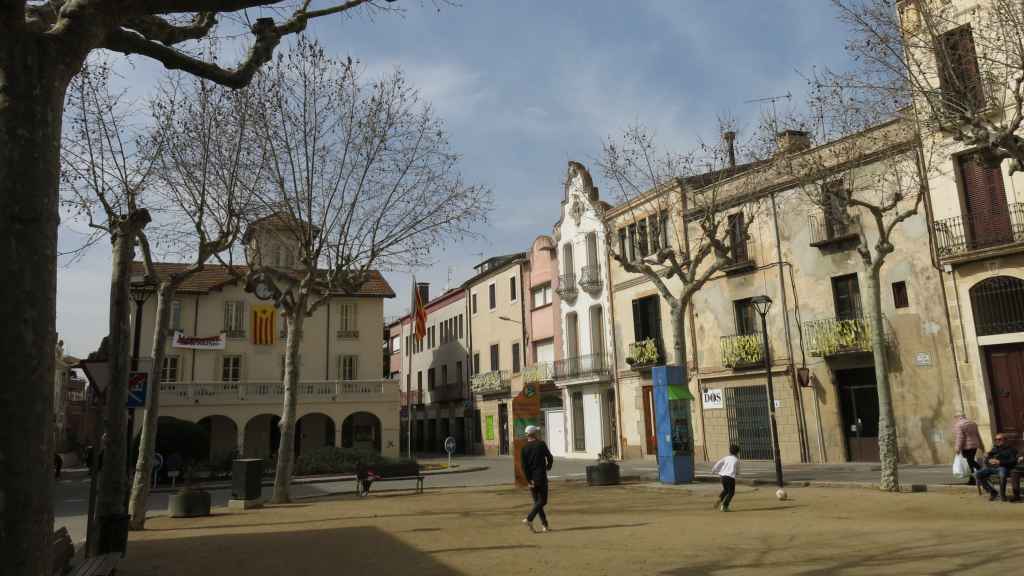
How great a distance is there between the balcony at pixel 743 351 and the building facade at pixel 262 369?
17348 millimetres

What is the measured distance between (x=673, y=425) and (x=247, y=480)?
36.9ft

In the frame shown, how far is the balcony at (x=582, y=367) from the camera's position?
116ft

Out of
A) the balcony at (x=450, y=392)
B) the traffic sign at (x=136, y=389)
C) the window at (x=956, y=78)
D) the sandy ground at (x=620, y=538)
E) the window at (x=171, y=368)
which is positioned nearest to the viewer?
the sandy ground at (x=620, y=538)

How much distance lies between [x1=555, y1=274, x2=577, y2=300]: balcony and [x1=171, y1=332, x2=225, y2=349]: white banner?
17.7 m

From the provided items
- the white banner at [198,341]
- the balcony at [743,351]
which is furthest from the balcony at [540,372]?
the white banner at [198,341]

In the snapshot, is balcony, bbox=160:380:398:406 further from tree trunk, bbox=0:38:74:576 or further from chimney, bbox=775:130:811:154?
tree trunk, bbox=0:38:74:576

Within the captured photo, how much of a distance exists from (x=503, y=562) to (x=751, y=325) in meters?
21.0

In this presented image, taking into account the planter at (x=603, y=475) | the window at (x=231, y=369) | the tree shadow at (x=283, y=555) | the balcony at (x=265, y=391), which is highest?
the window at (x=231, y=369)

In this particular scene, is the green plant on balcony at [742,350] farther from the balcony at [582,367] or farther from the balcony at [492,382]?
the balcony at [492,382]

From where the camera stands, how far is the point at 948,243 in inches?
835

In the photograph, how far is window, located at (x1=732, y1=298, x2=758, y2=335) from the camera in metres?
27.9

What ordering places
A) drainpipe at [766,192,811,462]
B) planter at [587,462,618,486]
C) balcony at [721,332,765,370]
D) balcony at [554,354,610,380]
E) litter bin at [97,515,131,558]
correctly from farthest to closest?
1. balcony at [554,354,610,380]
2. balcony at [721,332,765,370]
3. drainpipe at [766,192,811,462]
4. planter at [587,462,618,486]
5. litter bin at [97,515,131,558]

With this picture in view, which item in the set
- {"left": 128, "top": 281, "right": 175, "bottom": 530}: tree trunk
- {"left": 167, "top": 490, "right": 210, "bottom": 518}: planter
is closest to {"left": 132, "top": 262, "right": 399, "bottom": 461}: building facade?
{"left": 167, "top": 490, "right": 210, "bottom": 518}: planter

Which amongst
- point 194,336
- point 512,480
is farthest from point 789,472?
point 194,336
